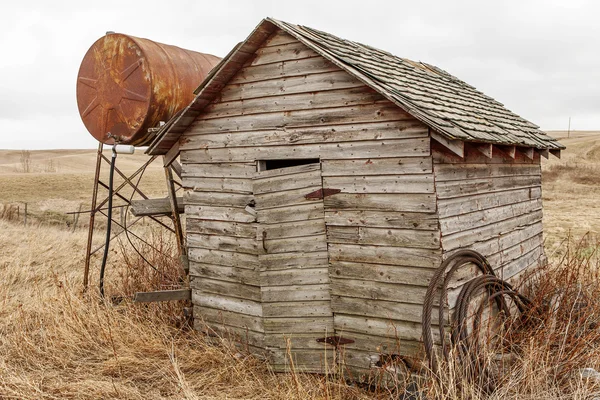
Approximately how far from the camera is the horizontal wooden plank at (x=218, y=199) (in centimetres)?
660

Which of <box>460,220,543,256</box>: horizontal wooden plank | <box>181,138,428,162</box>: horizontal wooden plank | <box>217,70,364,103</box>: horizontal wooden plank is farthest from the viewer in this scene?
<box>460,220,543,256</box>: horizontal wooden plank

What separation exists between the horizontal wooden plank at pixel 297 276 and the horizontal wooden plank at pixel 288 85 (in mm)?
2004

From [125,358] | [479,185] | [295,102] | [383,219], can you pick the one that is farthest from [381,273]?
[125,358]

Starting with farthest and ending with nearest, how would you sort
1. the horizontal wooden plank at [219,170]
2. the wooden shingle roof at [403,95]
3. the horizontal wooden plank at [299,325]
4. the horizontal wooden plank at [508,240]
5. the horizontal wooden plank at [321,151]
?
the horizontal wooden plank at [219,170] < the horizontal wooden plank at [508,240] < the horizontal wooden plank at [299,325] < the horizontal wooden plank at [321,151] < the wooden shingle roof at [403,95]

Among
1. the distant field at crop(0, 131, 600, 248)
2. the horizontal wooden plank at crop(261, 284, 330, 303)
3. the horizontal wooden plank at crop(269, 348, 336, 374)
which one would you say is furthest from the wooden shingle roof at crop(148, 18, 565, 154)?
the distant field at crop(0, 131, 600, 248)

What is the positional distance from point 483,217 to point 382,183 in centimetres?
152

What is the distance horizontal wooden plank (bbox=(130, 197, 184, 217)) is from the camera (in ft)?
25.4

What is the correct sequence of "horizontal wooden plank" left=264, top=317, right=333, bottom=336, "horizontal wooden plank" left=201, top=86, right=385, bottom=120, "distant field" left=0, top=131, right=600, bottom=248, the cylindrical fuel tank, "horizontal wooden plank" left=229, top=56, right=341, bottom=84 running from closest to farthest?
"horizontal wooden plank" left=201, top=86, right=385, bottom=120 < "horizontal wooden plank" left=229, top=56, right=341, bottom=84 < "horizontal wooden plank" left=264, top=317, right=333, bottom=336 < the cylindrical fuel tank < "distant field" left=0, top=131, right=600, bottom=248

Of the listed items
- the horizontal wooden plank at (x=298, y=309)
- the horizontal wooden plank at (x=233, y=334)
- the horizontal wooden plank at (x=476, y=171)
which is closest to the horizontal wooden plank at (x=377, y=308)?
the horizontal wooden plank at (x=298, y=309)

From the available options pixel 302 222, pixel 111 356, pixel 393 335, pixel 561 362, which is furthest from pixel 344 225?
pixel 111 356

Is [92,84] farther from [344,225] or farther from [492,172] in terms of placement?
[492,172]

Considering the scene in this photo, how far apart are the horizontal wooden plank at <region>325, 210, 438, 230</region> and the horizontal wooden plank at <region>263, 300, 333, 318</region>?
0.96 m

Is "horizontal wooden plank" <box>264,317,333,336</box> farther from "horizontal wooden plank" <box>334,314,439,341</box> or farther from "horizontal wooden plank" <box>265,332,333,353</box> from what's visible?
"horizontal wooden plank" <box>334,314,439,341</box>

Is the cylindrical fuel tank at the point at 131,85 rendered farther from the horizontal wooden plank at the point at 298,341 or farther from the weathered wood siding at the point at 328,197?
the horizontal wooden plank at the point at 298,341
